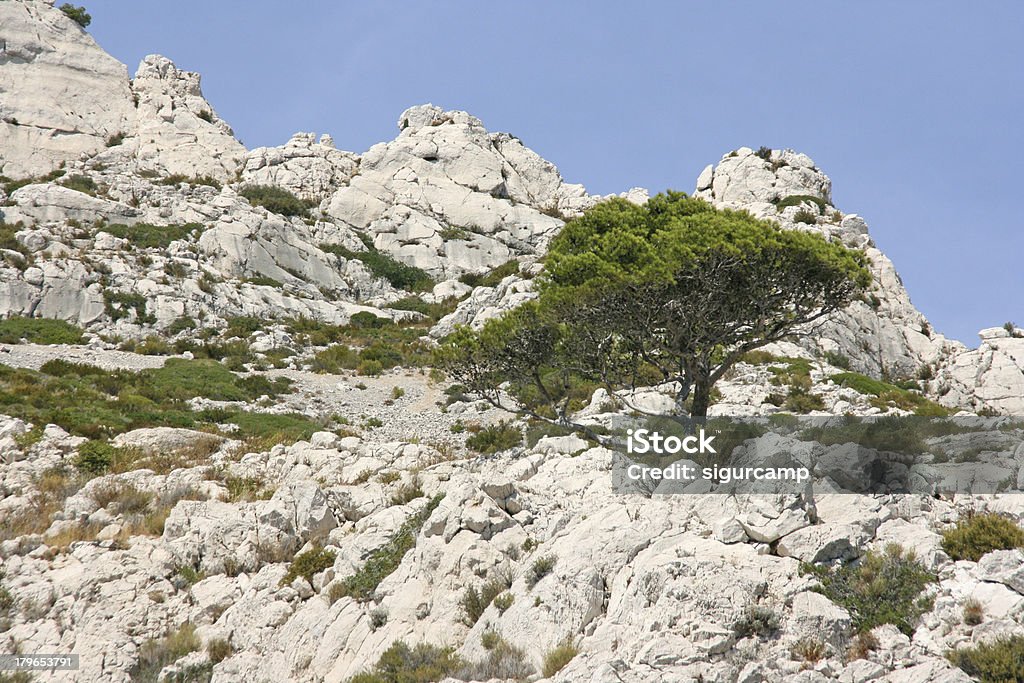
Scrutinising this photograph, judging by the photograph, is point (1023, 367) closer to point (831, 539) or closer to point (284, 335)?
point (831, 539)

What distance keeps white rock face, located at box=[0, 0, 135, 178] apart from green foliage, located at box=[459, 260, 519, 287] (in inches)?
1652

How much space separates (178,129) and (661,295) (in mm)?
74191

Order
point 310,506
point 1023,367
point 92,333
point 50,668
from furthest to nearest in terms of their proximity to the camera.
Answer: point 92,333, point 1023,367, point 310,506, point 50,668

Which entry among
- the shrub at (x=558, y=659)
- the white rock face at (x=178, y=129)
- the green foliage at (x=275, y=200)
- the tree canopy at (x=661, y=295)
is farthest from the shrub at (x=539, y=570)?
the white rock face at (x=178, y=129)

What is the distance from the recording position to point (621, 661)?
31.8ft

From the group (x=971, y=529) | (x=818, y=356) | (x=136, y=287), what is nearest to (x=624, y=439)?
(x=971, y=529)

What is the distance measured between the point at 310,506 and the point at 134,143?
7078 centimetres

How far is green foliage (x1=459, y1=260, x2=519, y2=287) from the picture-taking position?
185 feet

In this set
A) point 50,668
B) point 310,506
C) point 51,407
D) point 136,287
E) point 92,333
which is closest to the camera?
point 50,668

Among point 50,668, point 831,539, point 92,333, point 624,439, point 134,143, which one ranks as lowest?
point 50,668

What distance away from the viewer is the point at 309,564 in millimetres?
14828

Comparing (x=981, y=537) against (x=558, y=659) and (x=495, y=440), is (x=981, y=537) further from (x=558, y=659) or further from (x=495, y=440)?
(x=495, y=440)

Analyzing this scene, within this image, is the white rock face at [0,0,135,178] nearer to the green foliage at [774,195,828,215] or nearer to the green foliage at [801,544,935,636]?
the green foliage at [774,195,828,215]

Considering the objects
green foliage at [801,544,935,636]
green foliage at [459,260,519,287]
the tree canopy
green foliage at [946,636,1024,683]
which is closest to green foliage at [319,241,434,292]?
green foliage at [459,260,519,287]
